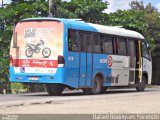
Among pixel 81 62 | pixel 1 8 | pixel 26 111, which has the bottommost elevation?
pixel 26 111

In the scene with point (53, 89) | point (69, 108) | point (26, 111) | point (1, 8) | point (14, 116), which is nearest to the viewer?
point (14, 116)

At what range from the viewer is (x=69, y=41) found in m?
21.1

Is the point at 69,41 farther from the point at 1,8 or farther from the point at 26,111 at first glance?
the point at 1,8

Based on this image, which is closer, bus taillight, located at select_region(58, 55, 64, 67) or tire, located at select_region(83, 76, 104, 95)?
bus taillight, located at select_region(58, 55, 64, 67)

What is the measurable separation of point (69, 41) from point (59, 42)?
49 cm

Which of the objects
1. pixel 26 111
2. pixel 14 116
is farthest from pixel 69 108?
pixel 14 116

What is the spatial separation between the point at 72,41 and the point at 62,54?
903 mm

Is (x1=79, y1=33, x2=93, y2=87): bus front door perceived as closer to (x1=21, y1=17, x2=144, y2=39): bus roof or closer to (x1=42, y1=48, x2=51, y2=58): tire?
(x1=21, y1=17, x2=144, y2=39): bus roof

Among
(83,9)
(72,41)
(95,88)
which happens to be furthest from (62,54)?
(83,9)

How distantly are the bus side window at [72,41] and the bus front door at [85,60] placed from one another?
35 cm

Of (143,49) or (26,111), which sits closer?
(26,111)

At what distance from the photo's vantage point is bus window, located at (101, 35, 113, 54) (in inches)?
925

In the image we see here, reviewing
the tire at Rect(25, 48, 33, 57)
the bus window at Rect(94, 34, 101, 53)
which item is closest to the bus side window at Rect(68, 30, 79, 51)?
the bus window at Rect(94, 34, 101, 53)

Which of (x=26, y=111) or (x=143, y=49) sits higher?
(x=143, y=49)
